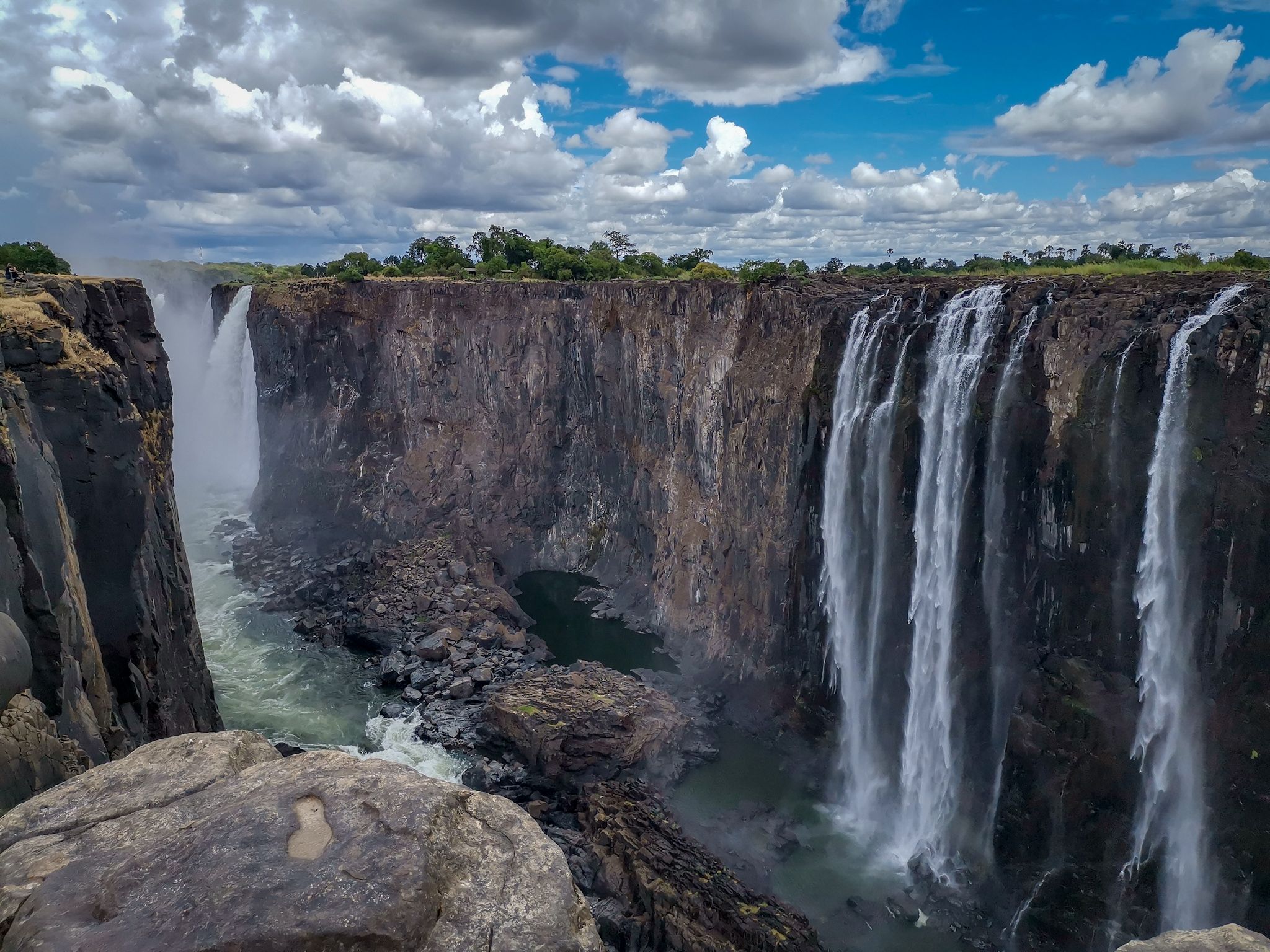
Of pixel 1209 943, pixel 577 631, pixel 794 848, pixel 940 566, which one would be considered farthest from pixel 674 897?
pixel 577 631

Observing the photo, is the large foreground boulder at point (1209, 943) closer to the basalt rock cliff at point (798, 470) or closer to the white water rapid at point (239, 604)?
the basalt rock cliff at point (798, 470)

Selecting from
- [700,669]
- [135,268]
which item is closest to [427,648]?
[700,669]

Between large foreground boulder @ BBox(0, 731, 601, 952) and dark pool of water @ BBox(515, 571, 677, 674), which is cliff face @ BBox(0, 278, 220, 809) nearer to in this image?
large foreground boulder @ BBox(0, 731, 601, 952)

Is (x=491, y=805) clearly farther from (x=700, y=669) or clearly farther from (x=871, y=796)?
(x=700, y=669)

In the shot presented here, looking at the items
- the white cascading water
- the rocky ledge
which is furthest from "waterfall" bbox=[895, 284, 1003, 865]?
the rocky ledge

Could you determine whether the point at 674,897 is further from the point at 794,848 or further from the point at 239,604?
the point at 239,604

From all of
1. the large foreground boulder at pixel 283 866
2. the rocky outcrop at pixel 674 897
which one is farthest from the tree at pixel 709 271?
the large foreground boulder at pixel 283 866
